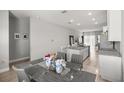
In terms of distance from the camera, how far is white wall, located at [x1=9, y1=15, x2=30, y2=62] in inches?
212

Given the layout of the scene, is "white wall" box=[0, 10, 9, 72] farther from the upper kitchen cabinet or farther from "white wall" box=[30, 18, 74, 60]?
the upper kitchen cabinet

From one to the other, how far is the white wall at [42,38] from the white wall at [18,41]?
0.82 metres

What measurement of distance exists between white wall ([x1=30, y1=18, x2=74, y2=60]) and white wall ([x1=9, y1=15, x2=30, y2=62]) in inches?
32.3

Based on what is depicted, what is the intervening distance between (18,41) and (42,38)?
4.95 ft

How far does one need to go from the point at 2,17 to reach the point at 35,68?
3051mm

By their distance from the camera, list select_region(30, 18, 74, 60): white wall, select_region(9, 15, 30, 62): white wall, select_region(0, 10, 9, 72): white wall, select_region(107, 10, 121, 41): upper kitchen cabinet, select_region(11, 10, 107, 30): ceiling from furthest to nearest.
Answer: select_region(30, 18, 74, 60): white wall < select_region(9, 15, 30, 62): white wall < select_region(11, 10, 107, 30): ceiling < select_region(0, 10, 9, 72): white wall < select_region(107, 10, 121, 41): upper kitchen cabinet

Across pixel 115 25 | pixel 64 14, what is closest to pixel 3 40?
pixel 64 14

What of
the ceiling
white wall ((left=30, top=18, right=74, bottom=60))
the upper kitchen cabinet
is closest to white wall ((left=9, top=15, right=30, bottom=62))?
the ceiling

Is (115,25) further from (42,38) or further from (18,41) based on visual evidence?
(18,41)

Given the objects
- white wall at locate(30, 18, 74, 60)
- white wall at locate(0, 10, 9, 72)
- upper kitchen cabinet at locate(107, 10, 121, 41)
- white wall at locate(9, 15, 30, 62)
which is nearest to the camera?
upper kitchen cabinet at locate(107, 10, 121, 41)

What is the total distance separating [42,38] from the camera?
20.5ft

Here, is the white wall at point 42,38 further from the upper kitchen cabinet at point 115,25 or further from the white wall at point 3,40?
the upper kitchen cabinet at point 115,25
